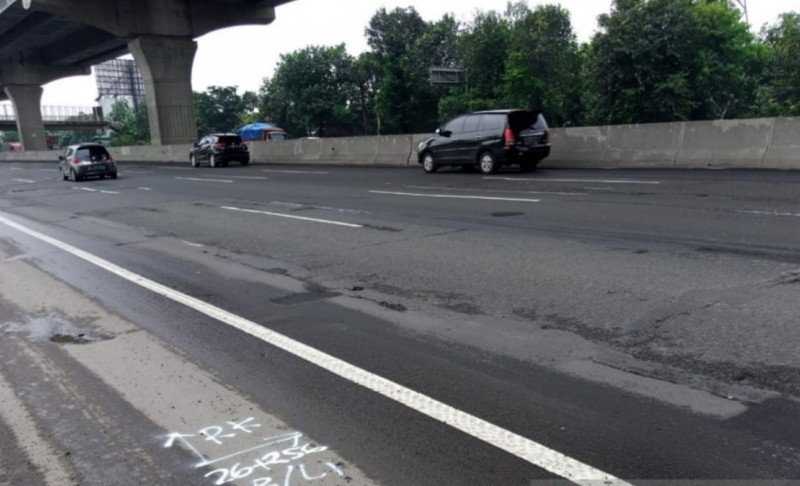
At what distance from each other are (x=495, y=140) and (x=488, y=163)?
2.44 feet

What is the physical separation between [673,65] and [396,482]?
41.1 metres

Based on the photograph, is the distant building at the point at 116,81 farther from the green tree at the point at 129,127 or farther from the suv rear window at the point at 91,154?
the suv rear window at the point at 91,154

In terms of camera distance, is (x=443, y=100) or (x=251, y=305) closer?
(x=251, y=305)

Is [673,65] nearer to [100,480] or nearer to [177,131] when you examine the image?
[177,131]

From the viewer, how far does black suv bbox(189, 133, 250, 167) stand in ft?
111

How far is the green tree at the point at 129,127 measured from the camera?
109 meters

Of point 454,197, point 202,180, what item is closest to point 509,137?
point 454,197

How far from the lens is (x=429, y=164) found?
21188mm

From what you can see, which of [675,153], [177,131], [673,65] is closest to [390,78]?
[177,131]

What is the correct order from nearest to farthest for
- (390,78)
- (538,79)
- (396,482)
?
(396,482) → (538,79) → (390,78)

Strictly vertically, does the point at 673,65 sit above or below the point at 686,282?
above

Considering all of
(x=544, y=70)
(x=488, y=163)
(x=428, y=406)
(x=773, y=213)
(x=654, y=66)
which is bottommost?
(x=428, y=406)

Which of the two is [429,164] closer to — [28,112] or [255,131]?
[255,131]

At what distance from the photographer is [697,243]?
8039 mm
